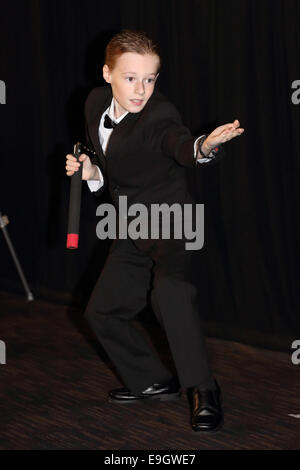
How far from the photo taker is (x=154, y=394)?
2.62m

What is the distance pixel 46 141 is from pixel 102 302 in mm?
2095

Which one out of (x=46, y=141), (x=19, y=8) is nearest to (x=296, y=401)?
(x=46, y=141)

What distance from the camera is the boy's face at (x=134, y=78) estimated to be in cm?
221

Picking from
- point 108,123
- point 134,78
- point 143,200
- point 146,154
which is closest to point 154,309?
point 143,200

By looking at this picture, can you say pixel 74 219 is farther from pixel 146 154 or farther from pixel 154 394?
pixel 154 394

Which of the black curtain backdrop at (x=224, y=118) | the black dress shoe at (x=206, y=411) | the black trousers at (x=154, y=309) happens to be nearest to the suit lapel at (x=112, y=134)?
the black trousers at (x=154, y=309)

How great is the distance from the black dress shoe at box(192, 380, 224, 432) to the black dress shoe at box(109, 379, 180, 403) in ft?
0.82

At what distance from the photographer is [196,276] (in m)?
3.57

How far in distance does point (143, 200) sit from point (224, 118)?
1135mm

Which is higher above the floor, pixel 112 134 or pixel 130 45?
pixel 130 45

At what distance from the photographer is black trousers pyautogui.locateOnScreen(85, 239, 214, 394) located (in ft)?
7.69

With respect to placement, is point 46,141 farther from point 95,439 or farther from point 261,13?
point 95,439

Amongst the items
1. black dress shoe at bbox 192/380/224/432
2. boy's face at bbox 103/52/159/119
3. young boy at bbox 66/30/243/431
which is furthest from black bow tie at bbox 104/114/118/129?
black dress shoe at bbox 192/380/224/432

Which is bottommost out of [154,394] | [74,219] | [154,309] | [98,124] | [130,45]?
[154,394]
